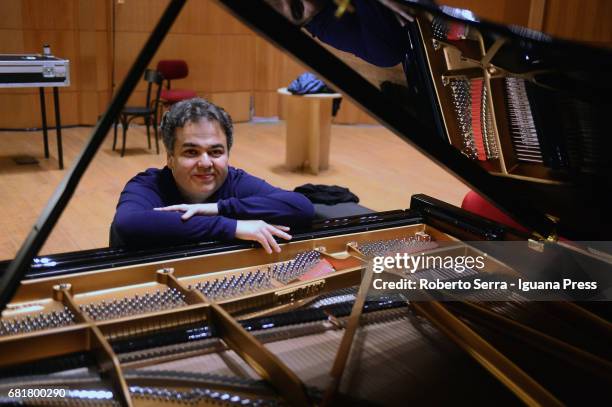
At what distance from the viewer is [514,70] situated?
154 centimetres

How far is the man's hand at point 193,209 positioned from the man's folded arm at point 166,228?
0.04m

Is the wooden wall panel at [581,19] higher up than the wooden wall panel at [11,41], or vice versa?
the wooden wall panel at [581,19]

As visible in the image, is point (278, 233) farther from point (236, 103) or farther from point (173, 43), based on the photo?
point (236, 103)

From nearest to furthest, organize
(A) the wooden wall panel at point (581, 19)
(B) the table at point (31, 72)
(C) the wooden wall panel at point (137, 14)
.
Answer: (B) the table at point (31, 72)
(A) the wooden wall panel at point (581, 19)
(C) the wooden wall panel at point (137, 14)

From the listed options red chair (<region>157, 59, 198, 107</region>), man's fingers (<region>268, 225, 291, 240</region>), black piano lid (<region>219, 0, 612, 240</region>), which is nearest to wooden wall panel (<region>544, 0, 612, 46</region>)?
red chair (<region>157, 59, 198, 107</region>)

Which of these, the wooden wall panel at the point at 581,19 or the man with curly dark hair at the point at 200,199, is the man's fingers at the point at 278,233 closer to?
the man with curly dark hair at the point at 200,199

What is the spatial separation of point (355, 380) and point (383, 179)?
458 cm

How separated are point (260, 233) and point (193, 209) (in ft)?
0.82

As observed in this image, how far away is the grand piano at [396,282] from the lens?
128 cm

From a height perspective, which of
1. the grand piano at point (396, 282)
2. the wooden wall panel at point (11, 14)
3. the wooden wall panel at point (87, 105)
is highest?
the wooden wall panel at point (11, 14)

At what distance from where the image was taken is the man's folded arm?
189 cm

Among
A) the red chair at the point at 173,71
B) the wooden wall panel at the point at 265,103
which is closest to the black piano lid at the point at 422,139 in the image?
the red chair at the point at 173,71

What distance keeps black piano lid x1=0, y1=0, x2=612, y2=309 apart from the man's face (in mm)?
752

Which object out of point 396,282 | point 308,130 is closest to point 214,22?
point 308,130
